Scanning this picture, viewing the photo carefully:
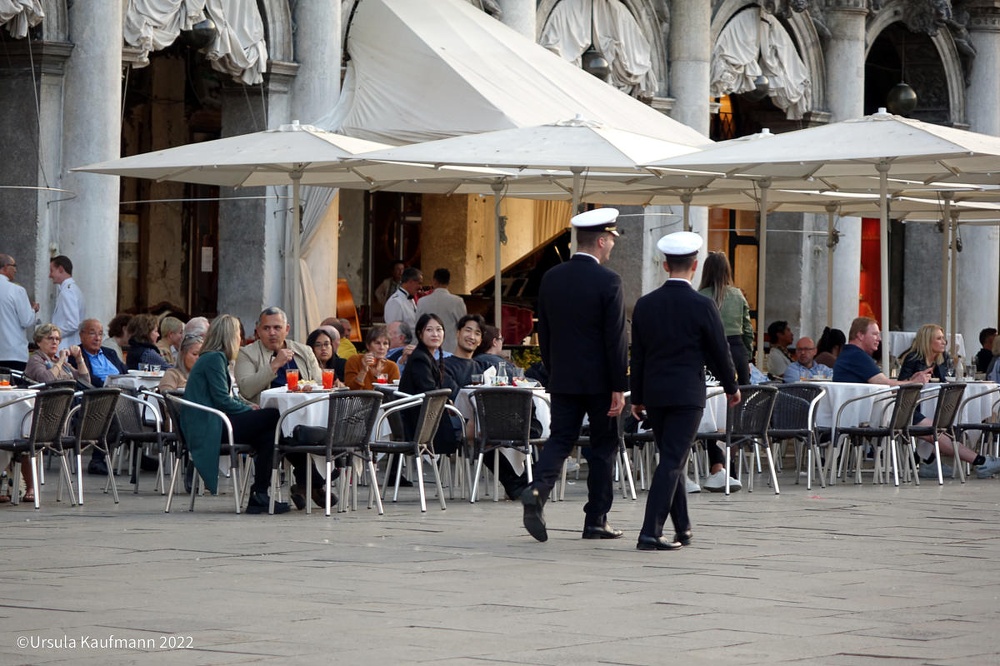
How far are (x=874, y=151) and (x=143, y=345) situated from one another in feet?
18.4

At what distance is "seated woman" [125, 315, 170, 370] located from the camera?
537 inches

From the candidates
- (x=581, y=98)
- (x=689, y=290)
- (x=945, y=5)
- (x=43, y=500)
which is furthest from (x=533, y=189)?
(x=945, y=5)

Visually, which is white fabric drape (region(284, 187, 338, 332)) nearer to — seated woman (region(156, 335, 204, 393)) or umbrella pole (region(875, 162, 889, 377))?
seated woman (region(156, 335, 204, 393))

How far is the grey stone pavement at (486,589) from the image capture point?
547 centimetres

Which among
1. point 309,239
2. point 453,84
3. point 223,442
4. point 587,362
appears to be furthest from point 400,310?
point 587,362

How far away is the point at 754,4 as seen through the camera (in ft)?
78.8

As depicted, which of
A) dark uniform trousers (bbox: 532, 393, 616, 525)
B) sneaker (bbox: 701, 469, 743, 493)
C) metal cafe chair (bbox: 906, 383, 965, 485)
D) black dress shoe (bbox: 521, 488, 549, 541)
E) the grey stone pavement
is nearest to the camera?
the grey stone pavement

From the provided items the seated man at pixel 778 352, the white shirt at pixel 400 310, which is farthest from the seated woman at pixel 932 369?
the white shirt at pixel 400 310

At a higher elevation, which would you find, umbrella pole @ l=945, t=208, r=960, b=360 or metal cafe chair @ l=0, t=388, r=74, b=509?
umbrella pole @ l=945, t=208, r=960, b=360

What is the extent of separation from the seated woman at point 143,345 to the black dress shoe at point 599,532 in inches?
221

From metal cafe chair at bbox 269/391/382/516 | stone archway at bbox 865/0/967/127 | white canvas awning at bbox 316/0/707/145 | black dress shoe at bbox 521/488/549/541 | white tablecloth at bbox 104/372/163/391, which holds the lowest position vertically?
black dress shoe at bbox 521/488/549/541

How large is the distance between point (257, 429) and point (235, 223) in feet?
26.7

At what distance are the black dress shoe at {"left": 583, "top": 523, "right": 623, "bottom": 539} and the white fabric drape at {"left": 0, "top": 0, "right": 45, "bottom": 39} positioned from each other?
8243 mm

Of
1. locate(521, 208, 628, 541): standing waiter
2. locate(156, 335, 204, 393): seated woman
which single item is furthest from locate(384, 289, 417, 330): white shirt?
locate(521, 208, 628, 541): standing waiter
